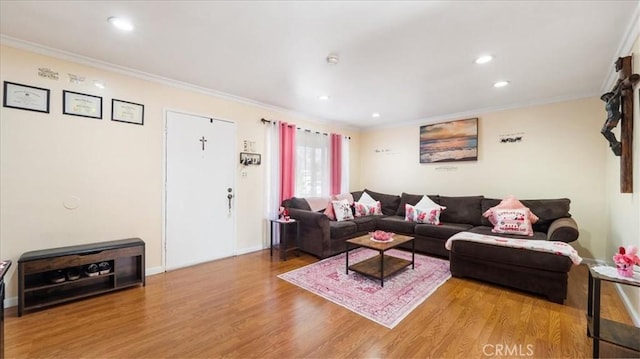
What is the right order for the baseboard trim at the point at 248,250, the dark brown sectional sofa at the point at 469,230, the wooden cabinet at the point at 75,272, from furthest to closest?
the baseboard trim at the point at 248,250
the dark brown sectional sofa at the point at 469,230
the wooden cabinet at the point at 75,272

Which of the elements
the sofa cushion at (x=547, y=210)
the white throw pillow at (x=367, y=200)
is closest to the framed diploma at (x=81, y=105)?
the white throw pillow at (x=367, y=200)

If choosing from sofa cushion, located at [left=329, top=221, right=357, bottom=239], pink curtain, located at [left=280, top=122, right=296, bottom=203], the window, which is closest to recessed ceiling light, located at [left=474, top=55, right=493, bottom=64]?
sofa cushion, located at [left=329, top=221, right=357, bottom=239]

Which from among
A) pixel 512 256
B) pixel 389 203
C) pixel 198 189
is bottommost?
pixel 512 256

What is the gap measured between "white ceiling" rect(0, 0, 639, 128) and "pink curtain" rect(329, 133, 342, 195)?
6.51 ft

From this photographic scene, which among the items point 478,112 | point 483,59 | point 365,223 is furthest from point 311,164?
point 483,59

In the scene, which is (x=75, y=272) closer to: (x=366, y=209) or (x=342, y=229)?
(x=342, y=229)

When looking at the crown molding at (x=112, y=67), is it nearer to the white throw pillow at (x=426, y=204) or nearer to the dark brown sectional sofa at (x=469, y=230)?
the dark brown sectional sofa at (x=469, y=230)

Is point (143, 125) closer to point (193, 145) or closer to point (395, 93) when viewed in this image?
point (193, 145)

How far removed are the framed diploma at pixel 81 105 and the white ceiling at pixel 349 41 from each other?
430 mm

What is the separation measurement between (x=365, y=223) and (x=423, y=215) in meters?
0.99

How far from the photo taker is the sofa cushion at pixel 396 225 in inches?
175

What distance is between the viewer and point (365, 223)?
4707 mm

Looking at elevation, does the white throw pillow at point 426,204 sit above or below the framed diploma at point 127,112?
below

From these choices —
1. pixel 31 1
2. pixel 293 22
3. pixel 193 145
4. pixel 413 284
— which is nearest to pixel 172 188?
pixel 193 145
